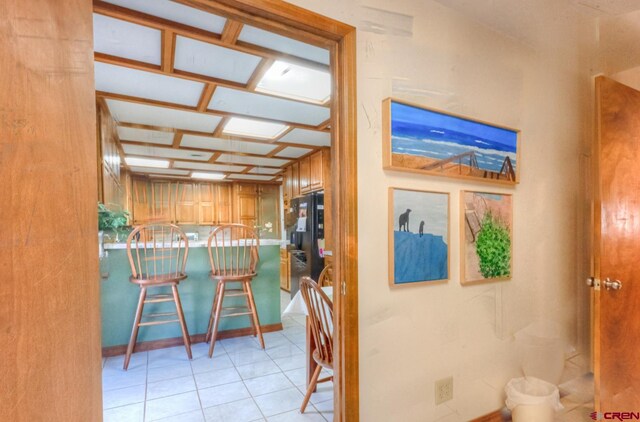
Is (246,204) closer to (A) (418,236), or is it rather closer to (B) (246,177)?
(B) (246,177)

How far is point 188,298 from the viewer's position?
2717 mm

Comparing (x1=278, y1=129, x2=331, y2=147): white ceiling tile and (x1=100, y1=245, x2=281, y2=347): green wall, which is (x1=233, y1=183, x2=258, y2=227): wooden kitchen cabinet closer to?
→ (x1=100, y1=245, x2=281, y2=347): green wall

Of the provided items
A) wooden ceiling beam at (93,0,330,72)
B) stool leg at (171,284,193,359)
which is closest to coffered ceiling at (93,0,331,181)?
wooden ceiling beam at (93,0,330,72)

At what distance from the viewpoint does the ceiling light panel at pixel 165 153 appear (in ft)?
7.51

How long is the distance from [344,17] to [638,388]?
2.48m

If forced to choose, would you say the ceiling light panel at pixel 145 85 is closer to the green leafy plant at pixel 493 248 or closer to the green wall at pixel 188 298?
the green wall at pixel 188 298

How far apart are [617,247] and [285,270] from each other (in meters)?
2.74

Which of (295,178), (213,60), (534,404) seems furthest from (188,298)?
(534,404)

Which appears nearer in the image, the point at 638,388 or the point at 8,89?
the point at 8,89

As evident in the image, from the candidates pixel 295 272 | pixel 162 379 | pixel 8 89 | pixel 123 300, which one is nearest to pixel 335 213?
pixel 8 89

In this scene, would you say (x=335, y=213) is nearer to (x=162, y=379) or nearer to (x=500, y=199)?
(x=500, y=199)

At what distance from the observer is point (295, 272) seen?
370 centimetres

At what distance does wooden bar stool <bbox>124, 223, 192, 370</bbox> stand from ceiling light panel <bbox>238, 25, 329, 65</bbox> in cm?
149

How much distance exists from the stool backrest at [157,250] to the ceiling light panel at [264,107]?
40.2 inches
